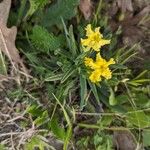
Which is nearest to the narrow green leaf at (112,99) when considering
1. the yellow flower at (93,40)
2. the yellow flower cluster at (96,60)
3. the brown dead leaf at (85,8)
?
the yellow flower cluster at (96,60)

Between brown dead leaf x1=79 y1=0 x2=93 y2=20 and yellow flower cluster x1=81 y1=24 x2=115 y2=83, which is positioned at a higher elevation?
brown dead leaf x1=79 y1=0 x2=93 y2=20

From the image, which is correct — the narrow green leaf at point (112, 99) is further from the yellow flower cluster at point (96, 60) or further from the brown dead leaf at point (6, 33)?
the brown dead leaf at point (6, 33)

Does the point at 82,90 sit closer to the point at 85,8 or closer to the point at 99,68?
the point at 99,68

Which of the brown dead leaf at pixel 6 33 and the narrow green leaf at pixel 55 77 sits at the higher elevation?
the brown dead leaf at pixel 6 33

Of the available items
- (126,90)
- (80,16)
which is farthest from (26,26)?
(126,90)

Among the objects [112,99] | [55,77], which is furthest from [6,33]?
[112,99]

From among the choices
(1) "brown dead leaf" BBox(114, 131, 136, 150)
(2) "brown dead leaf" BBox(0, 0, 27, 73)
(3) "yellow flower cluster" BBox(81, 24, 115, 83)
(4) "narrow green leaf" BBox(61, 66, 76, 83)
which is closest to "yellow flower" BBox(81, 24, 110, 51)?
(3) "yellow flower cluster" BBox(81, 24, 115, 83)

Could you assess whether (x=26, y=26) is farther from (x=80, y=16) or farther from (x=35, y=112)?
(x=35, y=112)

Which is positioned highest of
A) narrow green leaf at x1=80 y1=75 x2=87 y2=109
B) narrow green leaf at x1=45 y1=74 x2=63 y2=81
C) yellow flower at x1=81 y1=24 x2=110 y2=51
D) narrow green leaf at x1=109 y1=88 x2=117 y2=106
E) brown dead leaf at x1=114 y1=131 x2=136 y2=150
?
yellow flower at x1=81 y1=24 x2=110 y2=51

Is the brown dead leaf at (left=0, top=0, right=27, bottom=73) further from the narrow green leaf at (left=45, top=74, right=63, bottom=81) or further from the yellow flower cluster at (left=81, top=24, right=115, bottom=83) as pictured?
the yellow flower cluster at (left=81, top=24, right=115, bottom=83)
